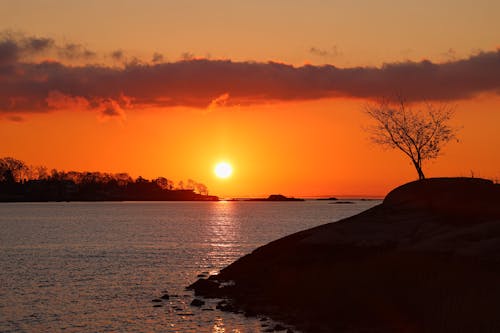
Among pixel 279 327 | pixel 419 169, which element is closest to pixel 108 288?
pixel 279 327

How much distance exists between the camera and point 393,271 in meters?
40.7

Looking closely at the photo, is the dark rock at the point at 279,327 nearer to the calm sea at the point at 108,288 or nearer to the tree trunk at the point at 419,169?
the calm sea at the point at 108,288

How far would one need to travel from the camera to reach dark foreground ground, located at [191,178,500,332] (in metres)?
34.7

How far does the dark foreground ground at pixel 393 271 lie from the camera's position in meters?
34.7

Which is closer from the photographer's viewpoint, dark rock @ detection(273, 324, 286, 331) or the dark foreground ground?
the dark foreground ground

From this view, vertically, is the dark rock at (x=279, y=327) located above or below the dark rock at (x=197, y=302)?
above

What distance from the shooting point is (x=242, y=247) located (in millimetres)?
115750

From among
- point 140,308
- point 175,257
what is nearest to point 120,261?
point 175,257

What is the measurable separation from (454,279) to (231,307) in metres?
15.9

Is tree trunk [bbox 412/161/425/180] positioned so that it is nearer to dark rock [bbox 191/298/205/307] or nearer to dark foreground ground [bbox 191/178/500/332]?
dark foreground ground [bbox 191/178/500/332]

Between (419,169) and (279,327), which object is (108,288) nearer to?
(279,327)

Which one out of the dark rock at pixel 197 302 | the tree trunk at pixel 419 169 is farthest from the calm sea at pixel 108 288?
the tree trunk at pixel 419 169

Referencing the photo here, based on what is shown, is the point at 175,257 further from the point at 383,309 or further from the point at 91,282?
the point at 383,309

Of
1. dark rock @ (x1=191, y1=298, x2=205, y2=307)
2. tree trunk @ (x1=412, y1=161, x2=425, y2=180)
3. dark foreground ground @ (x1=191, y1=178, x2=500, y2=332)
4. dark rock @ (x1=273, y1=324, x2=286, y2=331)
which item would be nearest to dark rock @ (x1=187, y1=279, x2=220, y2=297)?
dark foreground ground @ (x1=191, y1=178, x2=500, y2=332)
